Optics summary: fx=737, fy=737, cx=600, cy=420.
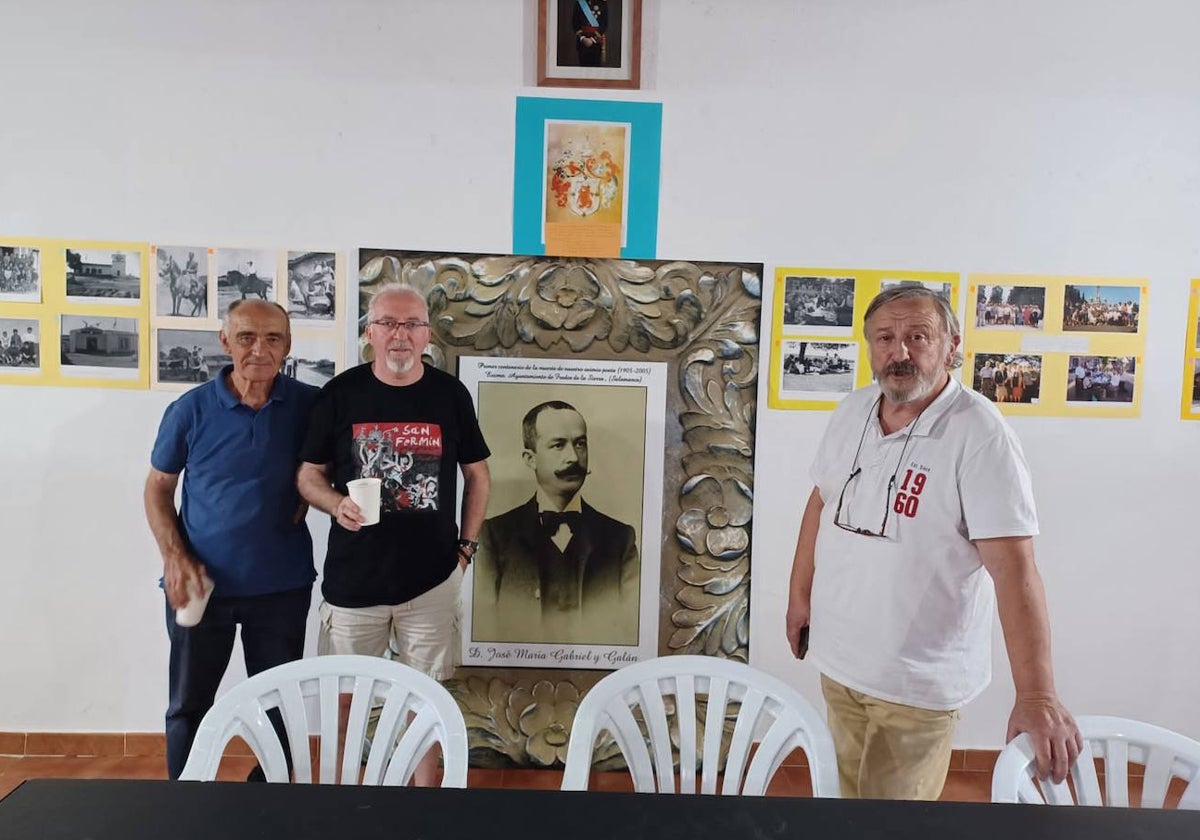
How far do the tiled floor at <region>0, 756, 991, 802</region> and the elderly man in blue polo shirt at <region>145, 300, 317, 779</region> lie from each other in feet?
1.43

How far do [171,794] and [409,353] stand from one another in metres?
1.38

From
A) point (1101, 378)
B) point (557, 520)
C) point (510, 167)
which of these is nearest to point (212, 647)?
point (557, 520)

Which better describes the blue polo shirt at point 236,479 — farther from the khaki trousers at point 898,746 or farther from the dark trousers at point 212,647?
the khaki trousers at point 898,746

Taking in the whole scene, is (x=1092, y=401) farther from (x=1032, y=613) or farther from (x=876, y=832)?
(x=876, y=832)

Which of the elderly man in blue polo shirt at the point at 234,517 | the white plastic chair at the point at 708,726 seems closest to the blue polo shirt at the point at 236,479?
the elderly man in blue polo shirt at the point at 234,517

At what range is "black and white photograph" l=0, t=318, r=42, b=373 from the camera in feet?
8.20

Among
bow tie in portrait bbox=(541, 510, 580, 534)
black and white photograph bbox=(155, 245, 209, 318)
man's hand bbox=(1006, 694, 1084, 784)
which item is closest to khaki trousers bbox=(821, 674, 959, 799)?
man's hand bbox=(1006, 694, 1084, 784)

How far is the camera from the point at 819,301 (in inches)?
101

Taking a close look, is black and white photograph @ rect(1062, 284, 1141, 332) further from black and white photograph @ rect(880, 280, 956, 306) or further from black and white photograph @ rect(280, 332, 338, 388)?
black and white photograph @ rect(280, 332, 338, 388)

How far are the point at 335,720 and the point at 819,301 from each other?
6.47ft

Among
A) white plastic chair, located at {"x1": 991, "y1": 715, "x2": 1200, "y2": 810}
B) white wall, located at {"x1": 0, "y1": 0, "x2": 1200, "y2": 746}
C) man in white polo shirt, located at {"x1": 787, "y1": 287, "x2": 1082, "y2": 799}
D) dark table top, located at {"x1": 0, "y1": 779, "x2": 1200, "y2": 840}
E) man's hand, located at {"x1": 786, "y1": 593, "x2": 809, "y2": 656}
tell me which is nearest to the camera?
dark table top, located at {"x1": 0, "y1": 779, "x2": 1200, "y2": 840}

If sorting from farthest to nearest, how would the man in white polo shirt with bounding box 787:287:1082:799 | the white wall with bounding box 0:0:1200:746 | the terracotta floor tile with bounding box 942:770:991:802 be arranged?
the terracotta floor tile with bounding box 942:770:991:802, the white wall with bounding box 0:0:1200:746, the man in white polo shirt with bounding box 787:287:1082:799

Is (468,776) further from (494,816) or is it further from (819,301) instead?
(819,301)

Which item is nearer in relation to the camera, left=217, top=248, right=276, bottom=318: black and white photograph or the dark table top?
the dark table top
